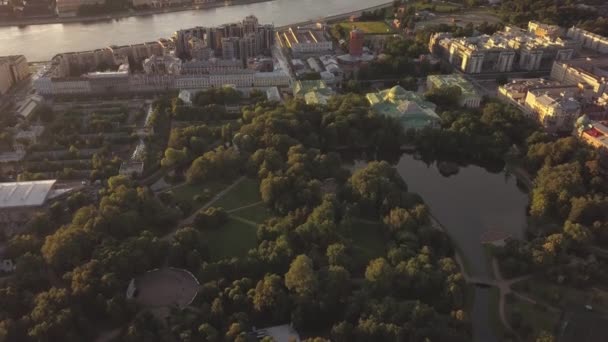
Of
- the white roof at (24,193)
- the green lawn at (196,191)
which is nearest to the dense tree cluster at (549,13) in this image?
the green lawn at (196,191)

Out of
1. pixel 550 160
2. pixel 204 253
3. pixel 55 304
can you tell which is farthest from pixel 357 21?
pixel 55 304

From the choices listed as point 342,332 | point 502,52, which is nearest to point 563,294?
point 342,332

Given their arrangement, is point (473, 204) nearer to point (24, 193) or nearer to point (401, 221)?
point (401, 221)

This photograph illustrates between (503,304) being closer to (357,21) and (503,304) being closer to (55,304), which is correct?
(55,304)

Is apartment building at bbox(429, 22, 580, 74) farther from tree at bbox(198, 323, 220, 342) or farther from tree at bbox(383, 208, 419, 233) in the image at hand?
tree at bbox(198, 323, 220, 342)

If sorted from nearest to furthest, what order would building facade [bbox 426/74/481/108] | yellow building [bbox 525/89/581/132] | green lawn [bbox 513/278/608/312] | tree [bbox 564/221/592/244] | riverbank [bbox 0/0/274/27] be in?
green lawn [bbox 513/278/608/312] < tree [bbox 564/221/592/244] < yellow building [bbox 525/89/581/132] < building facade [bbox 426/74/481/108] < riverbank [bbox 0/0/274/27]

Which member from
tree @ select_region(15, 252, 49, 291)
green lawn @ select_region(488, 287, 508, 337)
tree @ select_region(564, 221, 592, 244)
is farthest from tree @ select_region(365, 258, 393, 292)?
tree @ select_region(15, 252, 49, 291)
